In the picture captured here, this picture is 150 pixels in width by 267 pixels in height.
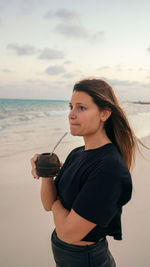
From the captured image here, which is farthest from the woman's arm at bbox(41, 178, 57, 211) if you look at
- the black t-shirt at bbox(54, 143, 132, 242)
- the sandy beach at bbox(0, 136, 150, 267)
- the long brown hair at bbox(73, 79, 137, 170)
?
the sandy beach at bbox(0, 136, 150, 267)

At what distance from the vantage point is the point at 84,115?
1.54m

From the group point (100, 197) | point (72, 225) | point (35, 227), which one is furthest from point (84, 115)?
point (35, 227)

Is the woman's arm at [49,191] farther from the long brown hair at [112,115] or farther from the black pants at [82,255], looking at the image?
the long brown hair at [112,115]

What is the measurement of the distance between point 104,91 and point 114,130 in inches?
11.1

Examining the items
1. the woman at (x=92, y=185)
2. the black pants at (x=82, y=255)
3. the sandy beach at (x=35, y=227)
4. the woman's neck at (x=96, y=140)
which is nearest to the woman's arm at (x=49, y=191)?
the woman at (x=92, y=185)

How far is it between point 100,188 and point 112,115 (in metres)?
0.61

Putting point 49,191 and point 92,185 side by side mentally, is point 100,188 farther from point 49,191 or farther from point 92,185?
point 49,191

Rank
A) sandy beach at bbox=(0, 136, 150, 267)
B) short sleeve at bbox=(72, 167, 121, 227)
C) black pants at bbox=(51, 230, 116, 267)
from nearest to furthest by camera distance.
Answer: short sleeve at bbox=(72, 167, 121, 227) → black pants at bbox=(51, 230, 116, 267) → sandy beach at bbox=(0, 136, 150, 267)

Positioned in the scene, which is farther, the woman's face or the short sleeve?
the woman's face

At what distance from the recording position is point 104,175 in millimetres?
1264

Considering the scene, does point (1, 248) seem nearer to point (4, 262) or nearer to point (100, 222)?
point (4, 262)

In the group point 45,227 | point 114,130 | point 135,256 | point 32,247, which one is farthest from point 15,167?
point 114,130

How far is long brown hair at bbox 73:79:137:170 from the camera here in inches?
61.9

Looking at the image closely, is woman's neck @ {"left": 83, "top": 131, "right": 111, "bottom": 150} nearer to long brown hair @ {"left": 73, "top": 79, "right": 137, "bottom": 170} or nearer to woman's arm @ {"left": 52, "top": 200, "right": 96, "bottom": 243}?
long brown hair @ {"left": 73, "top": 79, "right": 137, "bottom": 170}
